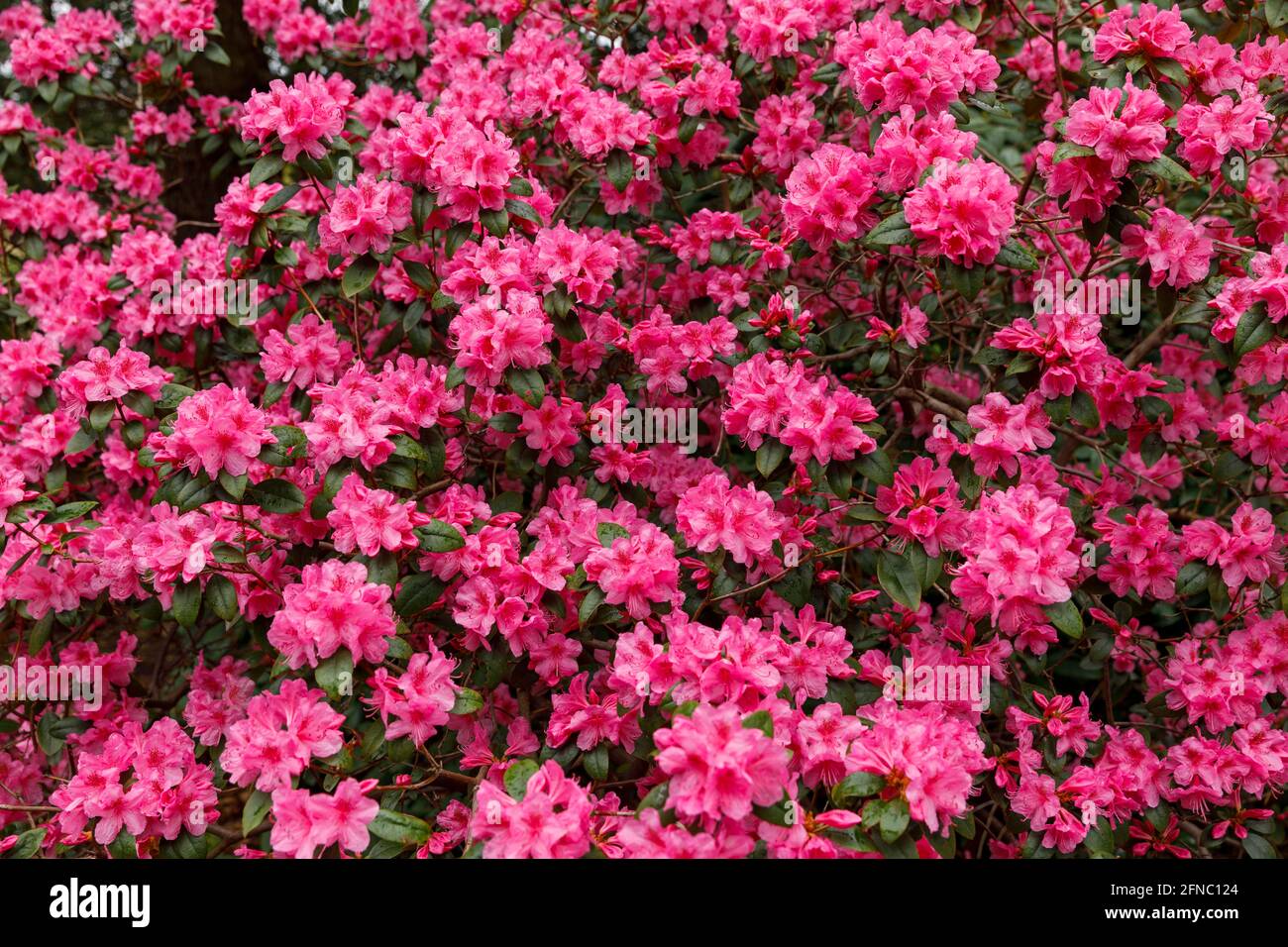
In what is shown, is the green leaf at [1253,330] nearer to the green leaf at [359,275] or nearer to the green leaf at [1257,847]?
the green leaf at [1257,847]

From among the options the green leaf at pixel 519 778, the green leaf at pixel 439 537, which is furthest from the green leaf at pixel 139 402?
the green leaf at pixel 519 778

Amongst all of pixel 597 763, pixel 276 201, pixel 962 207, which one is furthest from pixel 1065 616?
pixel 276 201

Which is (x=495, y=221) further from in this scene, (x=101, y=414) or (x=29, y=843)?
(x=29, y=843)

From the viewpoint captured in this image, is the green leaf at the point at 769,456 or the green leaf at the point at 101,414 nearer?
the green leaf at the point at 769,456

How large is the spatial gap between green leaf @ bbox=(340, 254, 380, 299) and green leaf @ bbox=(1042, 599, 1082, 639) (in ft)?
4.98

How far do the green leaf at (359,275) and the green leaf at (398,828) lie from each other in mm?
1087

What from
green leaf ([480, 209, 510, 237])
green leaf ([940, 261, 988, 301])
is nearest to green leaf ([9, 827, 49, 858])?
green leaf ([480, 209, 510, 237])

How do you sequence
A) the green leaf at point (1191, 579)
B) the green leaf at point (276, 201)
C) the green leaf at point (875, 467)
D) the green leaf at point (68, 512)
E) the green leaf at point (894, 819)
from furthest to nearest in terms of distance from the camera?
the green leaf at point (276, 201)
the green leaf at point (1191, 579)
the green leaf at point (68, 512)
the green leaf at point (875, 467)
the green leaf at point (894, 819)

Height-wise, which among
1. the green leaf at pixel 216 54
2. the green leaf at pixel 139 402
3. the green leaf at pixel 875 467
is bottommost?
the green leaf at pixel 875 467

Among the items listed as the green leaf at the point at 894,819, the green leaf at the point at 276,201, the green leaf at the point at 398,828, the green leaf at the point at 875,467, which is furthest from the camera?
the green leaf at the point at 276,201

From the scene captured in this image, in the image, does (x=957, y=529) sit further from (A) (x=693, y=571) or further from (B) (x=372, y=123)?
(B) (x=372, y=123)

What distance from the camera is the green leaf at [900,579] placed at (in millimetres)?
1808

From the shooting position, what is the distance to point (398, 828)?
1542mm
